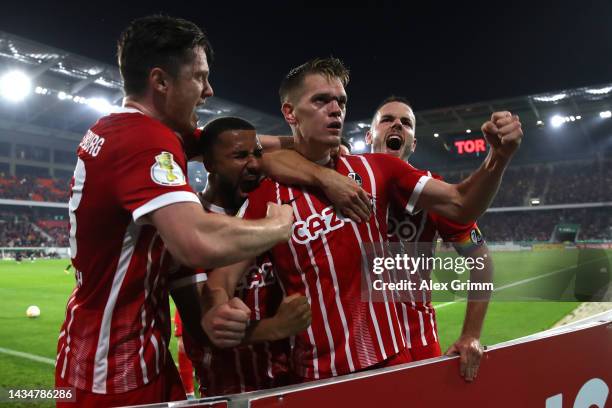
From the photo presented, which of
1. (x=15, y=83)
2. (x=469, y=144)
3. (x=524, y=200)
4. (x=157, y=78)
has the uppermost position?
(x=15, y=83)

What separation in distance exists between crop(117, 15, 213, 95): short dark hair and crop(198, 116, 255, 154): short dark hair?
1.73 feet

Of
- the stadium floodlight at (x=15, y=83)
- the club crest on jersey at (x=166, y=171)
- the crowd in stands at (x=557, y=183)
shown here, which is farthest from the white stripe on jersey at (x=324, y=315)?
the crowd in stands at (x=557, y=183)

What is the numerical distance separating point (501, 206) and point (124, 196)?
4310cm

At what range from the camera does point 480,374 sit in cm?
171

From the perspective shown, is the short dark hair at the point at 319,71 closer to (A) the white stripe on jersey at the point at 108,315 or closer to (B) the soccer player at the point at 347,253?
(B) the soccer player at the point at 347,253

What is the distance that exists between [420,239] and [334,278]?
554 mm

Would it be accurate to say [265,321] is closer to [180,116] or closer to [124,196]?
[124,196]

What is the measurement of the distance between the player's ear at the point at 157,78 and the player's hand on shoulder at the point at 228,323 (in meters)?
0.78

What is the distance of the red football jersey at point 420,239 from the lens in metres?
2.17

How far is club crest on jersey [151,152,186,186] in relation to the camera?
56.0 inches

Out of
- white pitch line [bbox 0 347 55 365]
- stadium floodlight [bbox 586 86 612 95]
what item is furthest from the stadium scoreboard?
white pitch line [bbox 0 347 55 365]

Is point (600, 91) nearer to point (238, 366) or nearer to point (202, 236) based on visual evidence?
point (238, 366)

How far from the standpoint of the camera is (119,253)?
1594 mm

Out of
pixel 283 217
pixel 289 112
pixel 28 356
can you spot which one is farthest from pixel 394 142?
pixel 28 356
